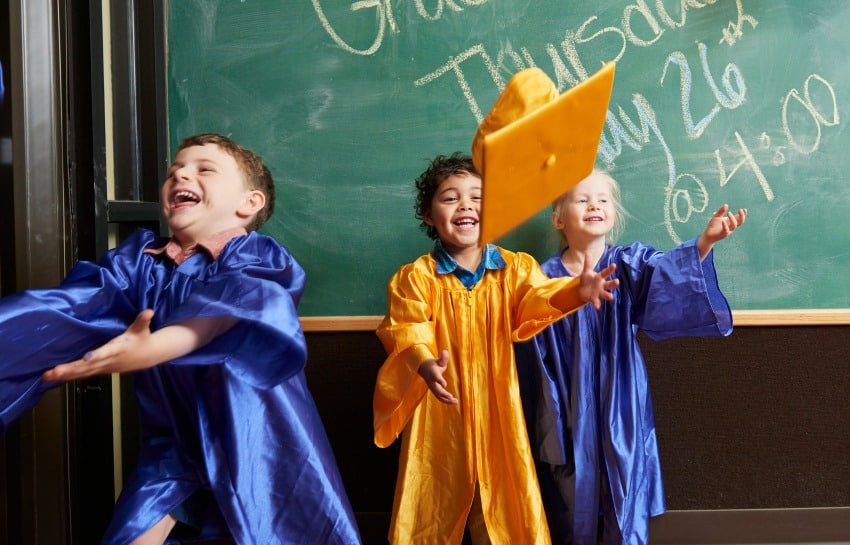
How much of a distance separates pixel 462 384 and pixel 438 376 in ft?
0.70

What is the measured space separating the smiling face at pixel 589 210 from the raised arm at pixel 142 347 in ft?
2.74

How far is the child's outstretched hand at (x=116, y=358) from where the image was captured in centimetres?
102

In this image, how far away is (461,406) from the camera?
62.4 inches

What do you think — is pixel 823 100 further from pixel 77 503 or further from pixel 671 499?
pixel 77 503

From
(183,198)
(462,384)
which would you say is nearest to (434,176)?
(462,384)

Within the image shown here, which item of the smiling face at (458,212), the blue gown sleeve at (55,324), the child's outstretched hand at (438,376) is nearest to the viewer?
the blue gown sleeve at (55,324)

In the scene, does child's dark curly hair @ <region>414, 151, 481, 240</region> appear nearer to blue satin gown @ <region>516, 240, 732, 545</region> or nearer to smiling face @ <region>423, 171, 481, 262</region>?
smiling face @ <region>423, 171, 481, 262</region>

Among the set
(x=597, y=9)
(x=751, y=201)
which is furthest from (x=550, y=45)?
(x=751, y=201)

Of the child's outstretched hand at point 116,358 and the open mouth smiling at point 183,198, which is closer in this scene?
the child's outstretched hand at point 116,358

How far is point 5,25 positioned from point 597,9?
1361 mm

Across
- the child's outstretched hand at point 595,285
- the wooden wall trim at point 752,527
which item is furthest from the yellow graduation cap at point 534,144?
the wooden wall trim at point 752,527

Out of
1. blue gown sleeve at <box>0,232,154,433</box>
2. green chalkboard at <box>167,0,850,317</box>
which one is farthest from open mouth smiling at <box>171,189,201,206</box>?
green chalkboard at <box>167,0,850,317</box>

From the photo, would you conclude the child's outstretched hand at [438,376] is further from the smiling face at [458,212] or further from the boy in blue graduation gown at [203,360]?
the smiling face at [458,212]

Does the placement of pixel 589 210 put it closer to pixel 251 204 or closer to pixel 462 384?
pixel 462 384
